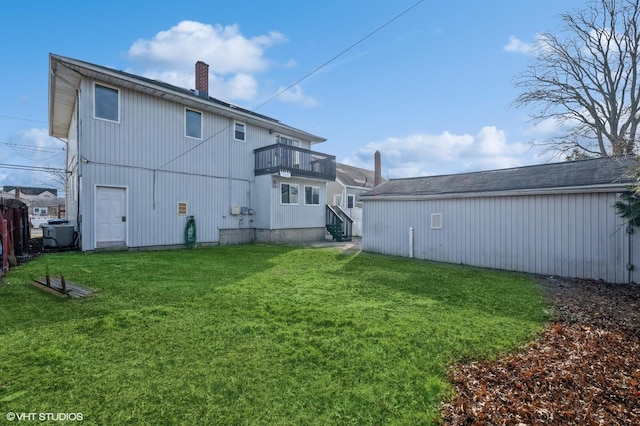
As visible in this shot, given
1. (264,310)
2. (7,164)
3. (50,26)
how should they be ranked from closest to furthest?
(264,310)
(50,26)
(7,164)

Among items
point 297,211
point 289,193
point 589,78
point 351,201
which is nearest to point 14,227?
point 289,193

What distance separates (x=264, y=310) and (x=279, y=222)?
10.3 metres

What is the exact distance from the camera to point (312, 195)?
16.7 m

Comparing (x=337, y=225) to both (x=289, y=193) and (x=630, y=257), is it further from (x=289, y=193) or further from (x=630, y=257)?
(x=630, y=257)

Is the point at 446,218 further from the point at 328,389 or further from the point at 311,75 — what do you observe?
the point at 328,389

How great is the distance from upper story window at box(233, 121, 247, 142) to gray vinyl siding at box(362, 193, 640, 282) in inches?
301

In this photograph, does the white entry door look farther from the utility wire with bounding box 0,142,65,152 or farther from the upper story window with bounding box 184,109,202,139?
the utility wire with bounding box 0,142,65,152

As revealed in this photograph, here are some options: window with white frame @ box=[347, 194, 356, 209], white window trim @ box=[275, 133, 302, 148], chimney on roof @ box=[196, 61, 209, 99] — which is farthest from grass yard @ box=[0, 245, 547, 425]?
window with white frame @ box=[347, 194, 356, 209]

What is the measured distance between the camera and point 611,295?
6176mm

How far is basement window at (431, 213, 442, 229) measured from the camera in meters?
10.6

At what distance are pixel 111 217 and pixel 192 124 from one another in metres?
4.95

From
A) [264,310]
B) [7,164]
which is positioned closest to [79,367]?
[264,310]

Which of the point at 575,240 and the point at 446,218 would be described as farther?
the point at 446,218

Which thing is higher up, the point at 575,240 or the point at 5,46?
the point at 5,46
